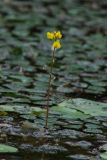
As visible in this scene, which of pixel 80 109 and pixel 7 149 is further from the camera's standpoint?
pixel 80 109

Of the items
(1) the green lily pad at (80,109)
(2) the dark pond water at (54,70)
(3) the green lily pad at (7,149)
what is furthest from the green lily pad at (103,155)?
(1) the green lily pad at (80,109)

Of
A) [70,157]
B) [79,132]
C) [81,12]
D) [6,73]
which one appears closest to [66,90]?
[6,73]

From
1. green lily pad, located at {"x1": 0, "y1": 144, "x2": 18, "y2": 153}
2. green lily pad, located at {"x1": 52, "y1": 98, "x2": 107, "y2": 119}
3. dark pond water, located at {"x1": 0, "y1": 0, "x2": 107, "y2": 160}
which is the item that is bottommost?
dark pond water, located at {"x1": 0, "y1": 0, "x2": 107, "y2": 160}

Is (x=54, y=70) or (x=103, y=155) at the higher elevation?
(x=103, y=155)

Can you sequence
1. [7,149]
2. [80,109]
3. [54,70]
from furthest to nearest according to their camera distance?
1. [54,70]
2. [80,109]
3. [7,149]

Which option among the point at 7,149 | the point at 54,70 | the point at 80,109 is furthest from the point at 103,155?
the point at 54,70

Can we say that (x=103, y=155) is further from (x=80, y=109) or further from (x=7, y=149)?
(x=80, y=109)

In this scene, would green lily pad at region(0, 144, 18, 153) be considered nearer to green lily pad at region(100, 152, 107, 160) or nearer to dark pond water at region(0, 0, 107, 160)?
dark pond water at region(0, 0, 107, 160)

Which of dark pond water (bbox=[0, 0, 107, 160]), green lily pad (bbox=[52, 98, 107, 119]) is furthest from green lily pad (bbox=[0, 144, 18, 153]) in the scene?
green lily pad (bbox=[52, 98, 107, 119])

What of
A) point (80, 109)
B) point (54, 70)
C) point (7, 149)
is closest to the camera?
point (7, 149)
